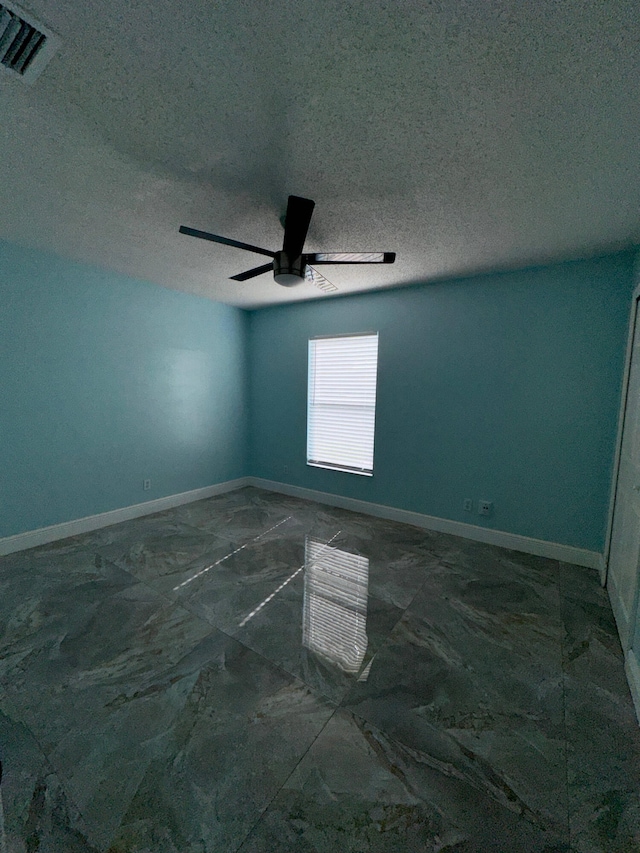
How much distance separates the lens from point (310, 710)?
57.4 inches

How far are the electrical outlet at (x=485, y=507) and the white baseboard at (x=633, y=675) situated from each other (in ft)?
4.83

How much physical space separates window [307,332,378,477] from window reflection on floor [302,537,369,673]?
133 cm

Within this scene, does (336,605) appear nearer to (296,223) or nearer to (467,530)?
(467,530)

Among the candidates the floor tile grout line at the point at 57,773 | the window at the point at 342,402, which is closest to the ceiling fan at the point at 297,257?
the window at the point at 342,402

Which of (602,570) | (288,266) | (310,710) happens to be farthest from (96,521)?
(602,570)

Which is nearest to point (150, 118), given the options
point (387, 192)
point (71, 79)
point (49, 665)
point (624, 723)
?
point (71, 79)

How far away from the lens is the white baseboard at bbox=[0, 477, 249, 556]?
280cm

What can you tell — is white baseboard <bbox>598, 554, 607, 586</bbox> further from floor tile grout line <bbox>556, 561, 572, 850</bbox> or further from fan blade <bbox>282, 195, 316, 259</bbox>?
fan blade <bbox>282, 195, 316, 259</bbox>

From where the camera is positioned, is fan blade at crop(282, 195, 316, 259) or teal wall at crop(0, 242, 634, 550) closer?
fan blade at crop(282, 195, 316, 259)

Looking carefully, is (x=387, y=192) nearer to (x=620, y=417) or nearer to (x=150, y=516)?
Result: (x=620, y=417)

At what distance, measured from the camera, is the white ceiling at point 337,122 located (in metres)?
1.04

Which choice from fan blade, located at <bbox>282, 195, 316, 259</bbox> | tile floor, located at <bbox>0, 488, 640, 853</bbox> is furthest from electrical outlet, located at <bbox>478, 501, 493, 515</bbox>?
fan blade, located at <bbox>282, 195, 316, 259</bbox>

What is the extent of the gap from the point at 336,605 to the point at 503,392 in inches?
94.9

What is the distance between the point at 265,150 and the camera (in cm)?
159
